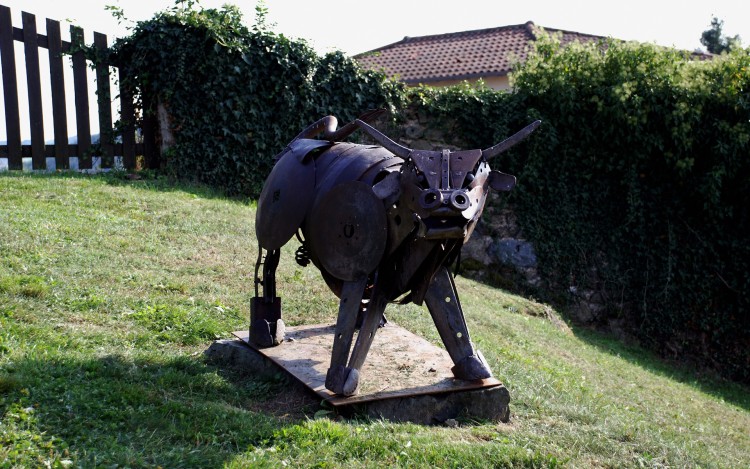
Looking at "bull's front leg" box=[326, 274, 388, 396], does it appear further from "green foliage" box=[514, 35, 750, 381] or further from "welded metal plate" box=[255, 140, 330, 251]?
"green foliage" box=[514, 35, 750, 381]

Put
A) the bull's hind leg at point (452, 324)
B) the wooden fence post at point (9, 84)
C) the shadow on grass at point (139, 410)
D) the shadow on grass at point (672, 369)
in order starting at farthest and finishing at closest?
1. the wooden fence post at point (9, 84)
2. the shadow on grass at point (672, 369)
3. the bull's hind leg at point (452, 324)
4. the shadow on grass at point (139, 410)

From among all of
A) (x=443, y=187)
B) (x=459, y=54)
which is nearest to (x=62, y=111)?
(x=443, y=187)

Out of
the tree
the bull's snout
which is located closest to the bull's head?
the bull's snout

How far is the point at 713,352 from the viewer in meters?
11.1

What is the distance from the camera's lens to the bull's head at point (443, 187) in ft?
12.3

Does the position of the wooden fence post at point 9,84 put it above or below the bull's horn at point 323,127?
above

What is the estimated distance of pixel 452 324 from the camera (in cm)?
461

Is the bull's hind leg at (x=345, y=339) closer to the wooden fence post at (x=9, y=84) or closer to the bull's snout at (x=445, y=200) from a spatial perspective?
the bull's snout at (x=445, y=200)

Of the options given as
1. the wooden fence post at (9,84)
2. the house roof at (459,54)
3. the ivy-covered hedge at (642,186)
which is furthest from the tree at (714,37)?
the wooden fence post at (9,84)

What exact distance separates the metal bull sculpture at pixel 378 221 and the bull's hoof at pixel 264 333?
2.00 feet

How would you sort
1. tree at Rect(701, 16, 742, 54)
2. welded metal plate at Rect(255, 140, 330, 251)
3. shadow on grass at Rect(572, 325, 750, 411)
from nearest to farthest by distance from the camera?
welded metal plate at Rect(255, 140, 330, 251)
shadow on grass at Rect(572, 325, 750, 411)
tree at Rect(701, 16, 742, 54)

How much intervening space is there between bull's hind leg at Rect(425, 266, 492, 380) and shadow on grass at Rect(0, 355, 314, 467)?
104 centimetres

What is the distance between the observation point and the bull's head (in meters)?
3.74

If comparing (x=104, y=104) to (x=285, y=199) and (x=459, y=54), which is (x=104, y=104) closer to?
(x=285, y=199)
